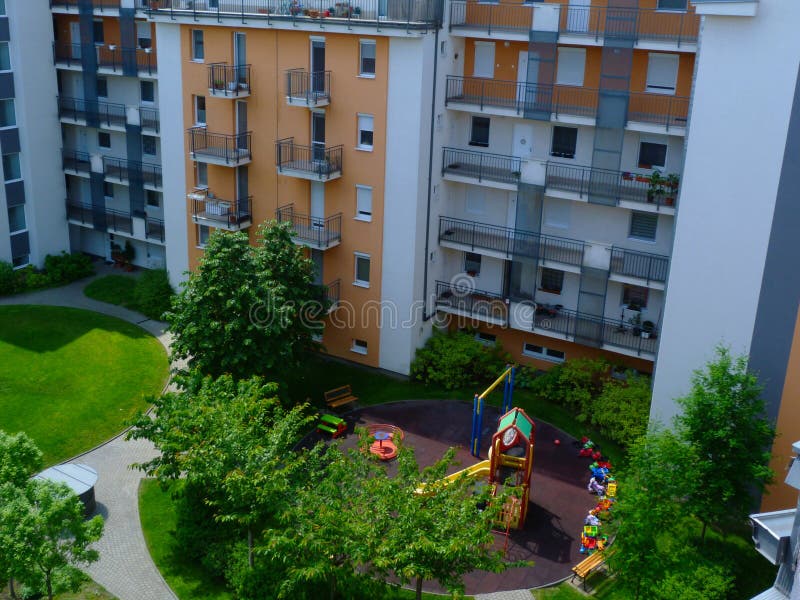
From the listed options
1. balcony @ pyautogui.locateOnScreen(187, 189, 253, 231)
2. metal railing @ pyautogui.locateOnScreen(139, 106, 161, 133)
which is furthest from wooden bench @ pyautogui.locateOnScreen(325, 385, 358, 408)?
metal railing @ pyautogui.locateOnScreen(139, 106, 161, 133)

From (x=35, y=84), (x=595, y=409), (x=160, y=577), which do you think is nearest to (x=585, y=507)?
(x=595, y=409)

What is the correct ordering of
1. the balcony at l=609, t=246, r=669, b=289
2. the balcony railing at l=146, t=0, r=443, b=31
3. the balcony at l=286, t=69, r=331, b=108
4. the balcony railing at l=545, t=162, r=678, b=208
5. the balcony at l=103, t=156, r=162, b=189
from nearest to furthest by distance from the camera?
the balcony railing at l=545, t=162, r=678, b=208
the balcony railing at l=146, t=0, r=443, b=31
the balcony at l=609, t=246, r=669, b=289
the balcony at l=286, t=69, r=331, b=108
the balcony at l=103, t=156, r=162, b=189

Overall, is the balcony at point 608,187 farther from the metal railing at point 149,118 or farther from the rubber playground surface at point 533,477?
the metal railing at point 149,118

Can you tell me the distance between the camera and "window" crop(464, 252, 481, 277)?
37.1 m

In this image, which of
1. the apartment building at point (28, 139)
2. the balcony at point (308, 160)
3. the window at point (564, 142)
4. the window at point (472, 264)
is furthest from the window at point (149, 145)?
the window at point (564, 142)

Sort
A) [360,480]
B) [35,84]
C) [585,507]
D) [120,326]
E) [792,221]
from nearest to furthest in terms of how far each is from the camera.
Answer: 1. [360,480]
2. [792,221]
3. [585,507]
4. [120,326]
5. [35,84]

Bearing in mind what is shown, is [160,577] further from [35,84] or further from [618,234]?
[35,84]

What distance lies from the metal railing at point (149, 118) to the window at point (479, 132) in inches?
656

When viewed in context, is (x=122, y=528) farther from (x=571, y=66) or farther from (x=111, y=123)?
(x=111, y=123)

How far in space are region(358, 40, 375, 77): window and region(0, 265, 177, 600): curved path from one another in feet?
52.6

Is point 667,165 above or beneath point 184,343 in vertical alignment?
above

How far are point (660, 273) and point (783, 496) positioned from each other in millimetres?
8877

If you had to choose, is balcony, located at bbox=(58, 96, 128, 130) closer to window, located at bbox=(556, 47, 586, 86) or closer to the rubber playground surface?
the rubber playground surface

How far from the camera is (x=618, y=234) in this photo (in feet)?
110
